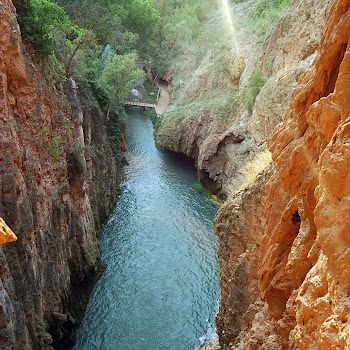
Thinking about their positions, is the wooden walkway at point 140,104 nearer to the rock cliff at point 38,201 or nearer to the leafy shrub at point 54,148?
the rock cliff at point 38,201

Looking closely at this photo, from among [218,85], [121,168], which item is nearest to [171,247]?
[121,168]

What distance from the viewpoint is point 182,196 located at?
36438 mm

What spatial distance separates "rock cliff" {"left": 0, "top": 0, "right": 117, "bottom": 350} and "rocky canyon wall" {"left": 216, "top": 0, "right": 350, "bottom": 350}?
7.31 metres

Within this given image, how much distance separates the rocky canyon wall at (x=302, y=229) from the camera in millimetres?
6395

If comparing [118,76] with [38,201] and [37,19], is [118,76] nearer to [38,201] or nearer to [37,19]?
[37,19]

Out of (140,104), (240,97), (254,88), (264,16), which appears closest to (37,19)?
(254,88)

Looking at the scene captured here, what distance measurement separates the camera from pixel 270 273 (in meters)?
10.5

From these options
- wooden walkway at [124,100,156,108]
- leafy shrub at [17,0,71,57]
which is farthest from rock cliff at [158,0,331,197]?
leafy shrub at [17,0,71,57]

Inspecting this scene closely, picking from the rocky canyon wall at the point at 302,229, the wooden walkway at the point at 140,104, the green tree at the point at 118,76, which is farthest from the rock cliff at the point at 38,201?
the wooden walkway at the point at 140,104

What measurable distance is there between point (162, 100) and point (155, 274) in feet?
135

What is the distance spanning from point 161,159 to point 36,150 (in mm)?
28820

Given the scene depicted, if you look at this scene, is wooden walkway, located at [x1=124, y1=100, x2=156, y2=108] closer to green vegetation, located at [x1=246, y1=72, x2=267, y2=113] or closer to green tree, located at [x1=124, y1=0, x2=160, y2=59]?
green tree, located at [x1=124, y1=0, x2=160, y2=59]

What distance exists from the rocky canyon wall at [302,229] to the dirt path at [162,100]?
4312cm

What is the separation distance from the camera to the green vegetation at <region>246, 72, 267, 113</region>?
33344 mm
